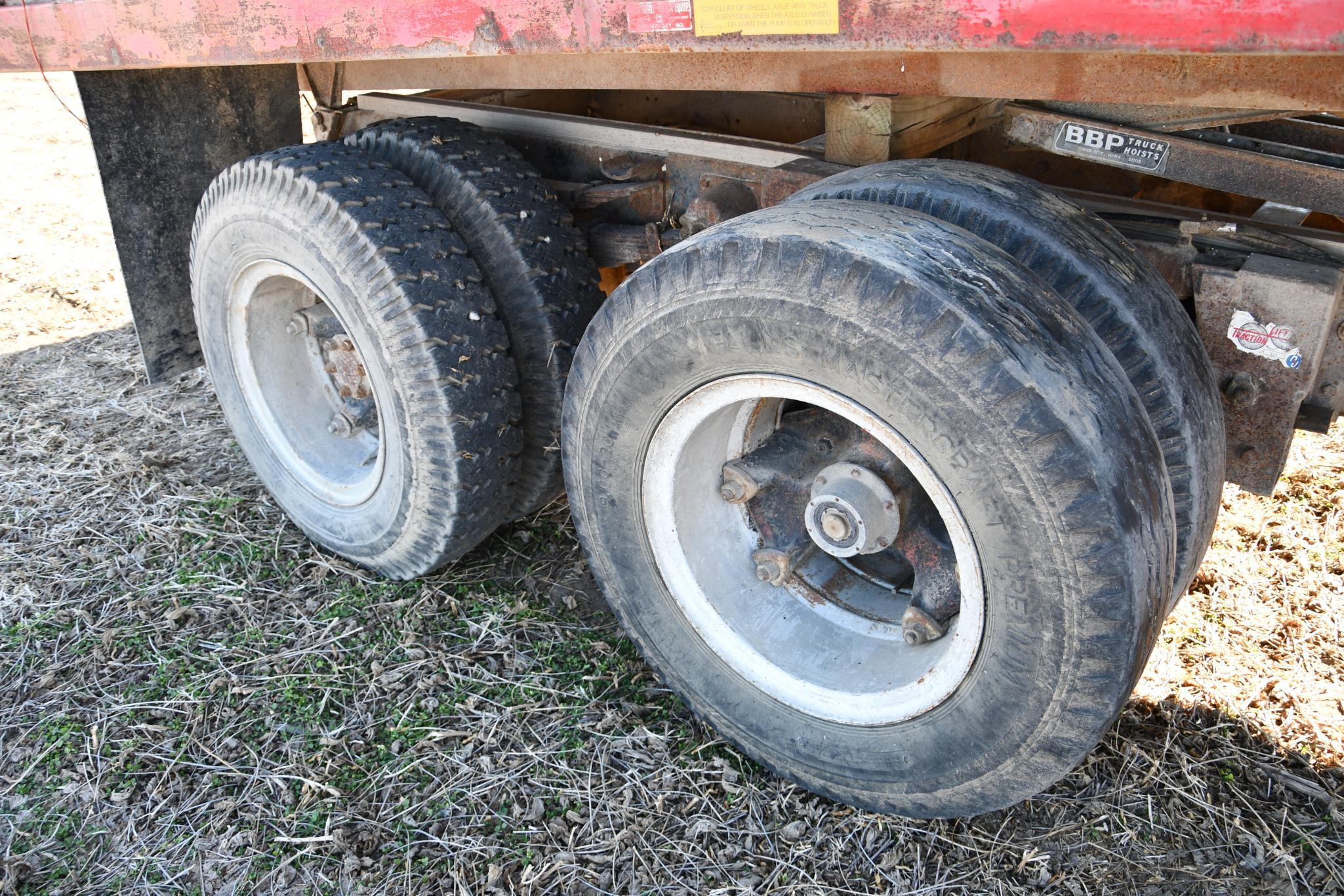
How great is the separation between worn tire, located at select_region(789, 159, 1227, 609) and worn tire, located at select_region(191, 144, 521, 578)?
1.00m

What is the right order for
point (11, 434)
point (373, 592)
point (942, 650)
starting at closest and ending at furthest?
point (942, 650)
point (373, 592)
point (11, 434)

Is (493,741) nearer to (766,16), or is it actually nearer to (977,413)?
(977,413)

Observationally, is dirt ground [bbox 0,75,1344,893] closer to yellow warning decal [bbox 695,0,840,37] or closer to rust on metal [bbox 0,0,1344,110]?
rust on metal [bbox 0,0,1344,110]

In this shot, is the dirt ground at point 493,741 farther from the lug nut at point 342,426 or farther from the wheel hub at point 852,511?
the wheel hub at point 852,511

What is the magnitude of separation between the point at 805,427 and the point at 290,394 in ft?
6.43

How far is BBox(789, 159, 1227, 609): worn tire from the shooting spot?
6.38ft

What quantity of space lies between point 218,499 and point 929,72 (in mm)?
2908

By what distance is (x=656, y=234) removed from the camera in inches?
113

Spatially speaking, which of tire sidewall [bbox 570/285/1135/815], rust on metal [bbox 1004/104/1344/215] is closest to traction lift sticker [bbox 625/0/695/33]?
tire sidewall [bbox 570/285/1135/815]

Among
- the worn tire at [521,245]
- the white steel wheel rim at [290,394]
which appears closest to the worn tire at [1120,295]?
the worn tire at [521,245]

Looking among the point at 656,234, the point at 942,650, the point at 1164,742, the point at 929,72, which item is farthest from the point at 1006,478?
the point at 656,234

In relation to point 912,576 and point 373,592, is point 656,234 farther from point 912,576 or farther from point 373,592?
point 373,592

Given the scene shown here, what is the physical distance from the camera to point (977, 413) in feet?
5.55

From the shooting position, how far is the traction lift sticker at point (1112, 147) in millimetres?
1997
